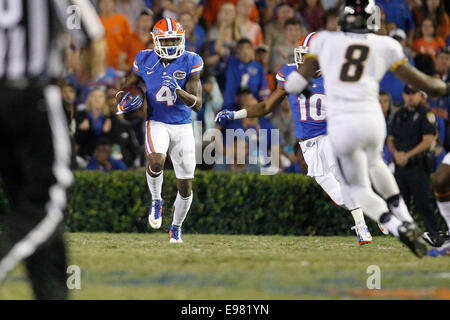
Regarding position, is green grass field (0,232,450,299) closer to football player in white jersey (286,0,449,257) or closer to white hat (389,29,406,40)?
football player in white jersey (286,0,449,257)

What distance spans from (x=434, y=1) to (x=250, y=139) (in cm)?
458

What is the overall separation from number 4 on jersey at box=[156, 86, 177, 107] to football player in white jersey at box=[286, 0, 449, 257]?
3.15m

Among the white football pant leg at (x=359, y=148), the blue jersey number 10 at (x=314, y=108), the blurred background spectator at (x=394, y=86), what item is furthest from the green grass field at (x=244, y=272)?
the blurred background spectator at (x=394, y=86)

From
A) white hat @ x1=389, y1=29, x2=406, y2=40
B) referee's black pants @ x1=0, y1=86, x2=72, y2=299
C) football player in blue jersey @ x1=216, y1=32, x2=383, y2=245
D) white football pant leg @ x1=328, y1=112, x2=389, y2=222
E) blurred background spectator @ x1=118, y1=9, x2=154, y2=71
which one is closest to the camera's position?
referee's black pants @ x1=0, y1=86, x2=72, y2=299

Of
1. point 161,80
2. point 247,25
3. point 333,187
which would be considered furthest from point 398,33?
point 161,80

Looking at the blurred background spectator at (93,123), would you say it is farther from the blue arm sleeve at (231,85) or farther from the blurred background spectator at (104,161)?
the blue arm sleeve at (231,85)

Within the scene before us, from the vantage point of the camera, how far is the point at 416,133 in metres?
11.7

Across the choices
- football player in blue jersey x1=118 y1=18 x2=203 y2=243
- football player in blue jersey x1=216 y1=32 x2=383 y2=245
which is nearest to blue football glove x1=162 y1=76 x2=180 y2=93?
football player in blue jersey x1=118 y1=18 x2=203 y2=243

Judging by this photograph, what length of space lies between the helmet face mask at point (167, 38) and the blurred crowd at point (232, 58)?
321cm

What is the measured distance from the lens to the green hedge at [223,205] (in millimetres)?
12477

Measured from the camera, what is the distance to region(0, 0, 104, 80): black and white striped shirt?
4.64 metres

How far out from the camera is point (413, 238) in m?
6.82

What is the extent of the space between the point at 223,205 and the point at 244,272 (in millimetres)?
5939

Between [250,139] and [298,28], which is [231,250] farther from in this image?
[298,28]
